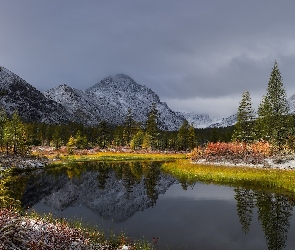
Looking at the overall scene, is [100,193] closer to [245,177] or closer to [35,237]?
[245,177]

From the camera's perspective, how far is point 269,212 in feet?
69.2

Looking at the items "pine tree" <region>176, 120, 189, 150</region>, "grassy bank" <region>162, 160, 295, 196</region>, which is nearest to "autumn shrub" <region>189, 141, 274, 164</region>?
"grassy bank" <region>162, 160, 295, 196</region>

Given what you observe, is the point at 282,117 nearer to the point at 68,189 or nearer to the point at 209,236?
the point at 68,189

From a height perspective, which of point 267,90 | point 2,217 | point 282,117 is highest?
point 267,90

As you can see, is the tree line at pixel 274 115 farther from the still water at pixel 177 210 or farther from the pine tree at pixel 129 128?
the pine tree at pixel 129 128

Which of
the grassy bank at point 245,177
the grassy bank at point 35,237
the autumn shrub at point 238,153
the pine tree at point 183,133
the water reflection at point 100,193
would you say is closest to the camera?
the grassy bank at point 35,237

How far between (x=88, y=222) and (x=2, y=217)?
351 inches

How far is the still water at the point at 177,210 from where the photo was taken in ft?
52.2

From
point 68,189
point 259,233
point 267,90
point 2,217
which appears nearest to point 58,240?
point 2,217

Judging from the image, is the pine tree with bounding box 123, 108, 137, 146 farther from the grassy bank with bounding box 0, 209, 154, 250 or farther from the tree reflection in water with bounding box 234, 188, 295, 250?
the grassy bank with bounding box 0, 209, 154, 250

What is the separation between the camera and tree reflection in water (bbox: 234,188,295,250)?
1608 centimetres

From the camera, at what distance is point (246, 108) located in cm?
7338

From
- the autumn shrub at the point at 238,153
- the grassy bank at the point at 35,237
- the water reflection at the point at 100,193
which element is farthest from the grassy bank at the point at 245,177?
the grassy bank at the point at 35,237

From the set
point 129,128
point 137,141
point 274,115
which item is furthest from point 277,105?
point 129,128
